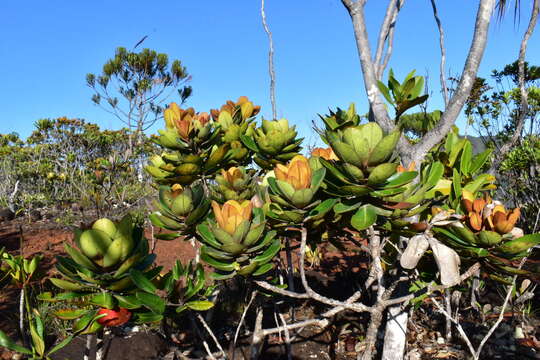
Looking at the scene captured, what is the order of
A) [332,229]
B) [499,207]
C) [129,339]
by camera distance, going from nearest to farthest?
[499,207], [332,229], [129,339]

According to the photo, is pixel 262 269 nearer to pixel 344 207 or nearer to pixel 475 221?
pixel 344 207

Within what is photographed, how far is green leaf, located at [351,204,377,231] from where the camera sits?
1.00 m

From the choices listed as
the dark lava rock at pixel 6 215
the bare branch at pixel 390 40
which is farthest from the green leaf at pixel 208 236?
the dark lava rock at pixel 6 215

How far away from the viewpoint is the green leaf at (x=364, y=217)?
1.00 metres

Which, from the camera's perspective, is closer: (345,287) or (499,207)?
(499,207)

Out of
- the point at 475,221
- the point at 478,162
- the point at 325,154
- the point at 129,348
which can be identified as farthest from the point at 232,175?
the point at 129,348

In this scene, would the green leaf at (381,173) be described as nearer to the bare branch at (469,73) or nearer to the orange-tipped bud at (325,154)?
the orange-tipped bud at (325,154)

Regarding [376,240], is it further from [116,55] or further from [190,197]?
[116,55]

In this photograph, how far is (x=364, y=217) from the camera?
1032mm

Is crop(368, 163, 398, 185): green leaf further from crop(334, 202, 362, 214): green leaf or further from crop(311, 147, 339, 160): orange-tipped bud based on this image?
crop(311, 147, 339, 160): orange-tipped bud

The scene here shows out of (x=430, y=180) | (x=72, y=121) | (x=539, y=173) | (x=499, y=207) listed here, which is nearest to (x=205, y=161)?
(x=430, y=180)

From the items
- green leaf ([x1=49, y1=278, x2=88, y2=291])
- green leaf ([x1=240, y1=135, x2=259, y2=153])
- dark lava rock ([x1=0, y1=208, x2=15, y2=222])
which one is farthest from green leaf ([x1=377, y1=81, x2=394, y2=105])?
dark lava rock ([x1=0, y1=208, x2=15, y2=222])

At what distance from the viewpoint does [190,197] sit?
121 cm

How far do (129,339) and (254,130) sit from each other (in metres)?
1.85
